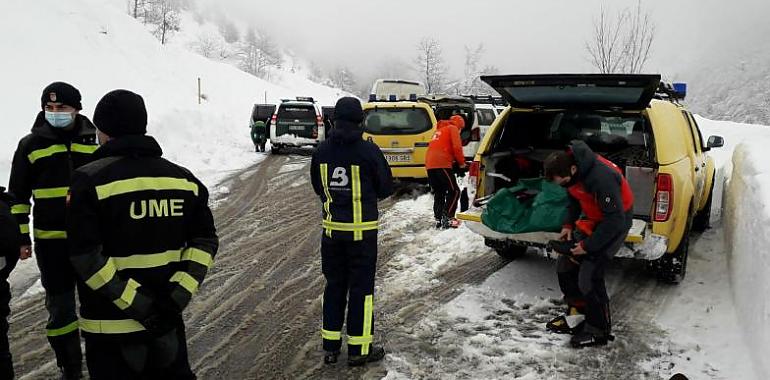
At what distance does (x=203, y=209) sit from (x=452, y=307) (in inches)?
124

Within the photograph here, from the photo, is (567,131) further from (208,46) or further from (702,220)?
(208,46)

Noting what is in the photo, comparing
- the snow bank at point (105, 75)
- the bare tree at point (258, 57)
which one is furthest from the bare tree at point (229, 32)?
the snow bank at point (105, 75)

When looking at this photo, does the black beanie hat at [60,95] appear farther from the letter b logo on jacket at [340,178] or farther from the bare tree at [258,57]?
the bare tree at [258,57]

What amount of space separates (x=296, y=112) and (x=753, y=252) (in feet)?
49.9

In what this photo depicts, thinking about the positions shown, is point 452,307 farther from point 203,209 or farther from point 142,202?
point 142,202

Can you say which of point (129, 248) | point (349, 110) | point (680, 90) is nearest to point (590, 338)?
point (349, 110)

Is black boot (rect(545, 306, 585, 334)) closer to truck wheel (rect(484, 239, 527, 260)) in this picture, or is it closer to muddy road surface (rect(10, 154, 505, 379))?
muddy road surface (rect(10, 154, 505, 379))

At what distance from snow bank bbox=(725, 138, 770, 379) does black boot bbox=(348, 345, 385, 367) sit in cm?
251

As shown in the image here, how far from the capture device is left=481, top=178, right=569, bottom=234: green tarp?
200 inches

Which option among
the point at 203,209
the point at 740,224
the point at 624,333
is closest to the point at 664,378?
the point at 624,333

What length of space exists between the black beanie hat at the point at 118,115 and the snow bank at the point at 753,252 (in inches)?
152

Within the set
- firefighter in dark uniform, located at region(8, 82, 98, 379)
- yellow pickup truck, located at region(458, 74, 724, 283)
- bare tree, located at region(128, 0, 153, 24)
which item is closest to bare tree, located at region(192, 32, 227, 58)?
bare tree, located at region(128, 0, 153, 24)

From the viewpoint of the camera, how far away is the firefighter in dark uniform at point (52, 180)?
3.79 m

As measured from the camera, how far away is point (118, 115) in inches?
99.8
